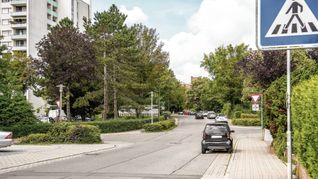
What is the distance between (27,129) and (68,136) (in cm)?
414

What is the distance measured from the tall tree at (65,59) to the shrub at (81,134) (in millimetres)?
17345

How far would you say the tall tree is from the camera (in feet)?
170

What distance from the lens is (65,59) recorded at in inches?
2029

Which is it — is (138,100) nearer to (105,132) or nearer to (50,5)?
(105,132)

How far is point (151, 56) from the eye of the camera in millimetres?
75000

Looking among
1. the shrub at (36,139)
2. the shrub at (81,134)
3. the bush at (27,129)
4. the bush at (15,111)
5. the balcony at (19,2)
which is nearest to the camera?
the shrub at (36,139)

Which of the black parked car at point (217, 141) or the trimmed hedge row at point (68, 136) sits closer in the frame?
the black parked car at point (217, 141)

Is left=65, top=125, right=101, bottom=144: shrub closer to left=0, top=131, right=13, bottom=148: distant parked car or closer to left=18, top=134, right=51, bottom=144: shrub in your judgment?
left=18, top=134, right=51, bottom=144: shrub

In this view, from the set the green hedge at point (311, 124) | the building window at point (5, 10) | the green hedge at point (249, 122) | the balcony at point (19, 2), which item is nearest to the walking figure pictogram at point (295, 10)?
the green hedge at point (311, 124)

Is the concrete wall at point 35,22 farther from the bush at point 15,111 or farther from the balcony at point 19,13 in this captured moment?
the bush at point 15,111

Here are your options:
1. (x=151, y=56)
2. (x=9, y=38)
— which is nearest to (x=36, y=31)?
(x=9, y=38)

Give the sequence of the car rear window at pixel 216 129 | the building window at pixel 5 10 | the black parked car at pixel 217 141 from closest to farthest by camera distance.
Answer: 1. the black parked car at pixel 217 141
2. the car rear window at pixel 216 129
3. the building window at pixel 5 10

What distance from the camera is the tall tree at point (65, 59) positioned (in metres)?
51.9

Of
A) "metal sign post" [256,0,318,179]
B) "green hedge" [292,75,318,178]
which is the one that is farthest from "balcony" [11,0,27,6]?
"metal sign post" [256,0,318,179]
